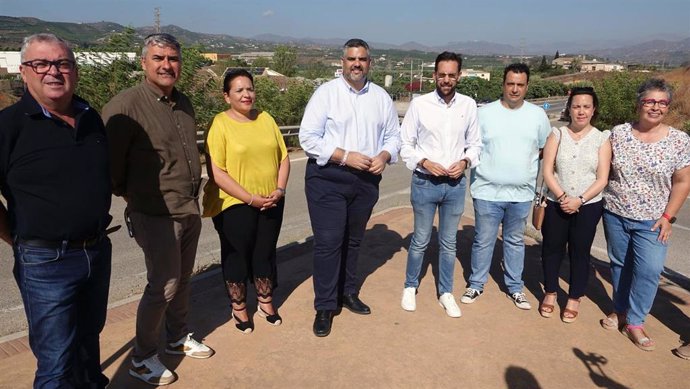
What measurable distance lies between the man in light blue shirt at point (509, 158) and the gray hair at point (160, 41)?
241cm

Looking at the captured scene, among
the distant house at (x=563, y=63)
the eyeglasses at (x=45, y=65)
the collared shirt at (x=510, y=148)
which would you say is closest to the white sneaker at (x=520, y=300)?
the collared shirt at (x=510, y=148)

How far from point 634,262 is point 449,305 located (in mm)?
1445

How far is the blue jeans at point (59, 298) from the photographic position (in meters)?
2.11

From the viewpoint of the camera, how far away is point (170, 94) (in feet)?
9.08

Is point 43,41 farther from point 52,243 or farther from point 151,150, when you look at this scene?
point 52,243

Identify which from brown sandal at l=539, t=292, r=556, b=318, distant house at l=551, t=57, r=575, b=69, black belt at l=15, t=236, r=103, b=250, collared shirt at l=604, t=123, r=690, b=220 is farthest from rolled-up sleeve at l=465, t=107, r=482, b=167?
distant house at l=551, t=57, r=575, b=69

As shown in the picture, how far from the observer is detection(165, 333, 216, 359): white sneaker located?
3217 millimetres

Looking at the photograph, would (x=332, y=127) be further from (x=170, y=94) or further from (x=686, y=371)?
(x=686, y=371)

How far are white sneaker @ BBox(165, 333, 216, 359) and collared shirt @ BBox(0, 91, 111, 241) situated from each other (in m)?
1.32

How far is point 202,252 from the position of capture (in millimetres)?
5855

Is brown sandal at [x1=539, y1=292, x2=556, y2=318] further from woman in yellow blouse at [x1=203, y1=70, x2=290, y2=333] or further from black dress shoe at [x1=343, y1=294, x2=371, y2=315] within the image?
woman in yellow blouse at [x1=203, y1=70, x2=290, y2=333]

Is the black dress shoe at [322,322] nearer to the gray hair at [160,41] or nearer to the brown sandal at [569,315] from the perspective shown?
the brown sandal at [569,315]

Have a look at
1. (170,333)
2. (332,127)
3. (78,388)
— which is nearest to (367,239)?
(332,127)

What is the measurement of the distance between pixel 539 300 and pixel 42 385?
12.6 ft
